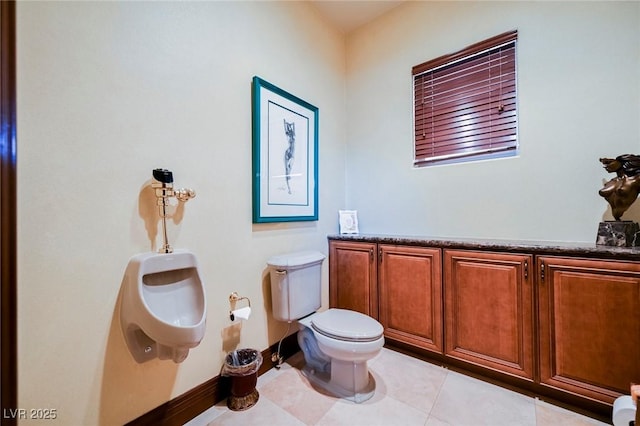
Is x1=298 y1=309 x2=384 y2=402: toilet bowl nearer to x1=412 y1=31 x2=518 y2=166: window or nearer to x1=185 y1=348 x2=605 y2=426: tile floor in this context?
x1=185 y1=348 x2=605 y2=426: tile floor

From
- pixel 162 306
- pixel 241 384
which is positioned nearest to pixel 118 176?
pixel 162 306

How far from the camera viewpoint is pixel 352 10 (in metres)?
2.29

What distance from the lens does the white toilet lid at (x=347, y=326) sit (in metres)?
1.44

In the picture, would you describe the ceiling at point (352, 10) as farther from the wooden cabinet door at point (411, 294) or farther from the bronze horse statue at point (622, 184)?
the wooden cabinet door at point (411, 294)

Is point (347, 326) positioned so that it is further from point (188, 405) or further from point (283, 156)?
point (283, 156)

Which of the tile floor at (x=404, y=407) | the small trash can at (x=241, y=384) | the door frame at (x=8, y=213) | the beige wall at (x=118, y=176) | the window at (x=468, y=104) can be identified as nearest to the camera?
the door frame at (x=8, y=213)

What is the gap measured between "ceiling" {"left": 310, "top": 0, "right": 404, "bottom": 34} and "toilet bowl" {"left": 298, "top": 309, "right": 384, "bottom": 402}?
2521 mm

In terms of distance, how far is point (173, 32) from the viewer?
1312 mm

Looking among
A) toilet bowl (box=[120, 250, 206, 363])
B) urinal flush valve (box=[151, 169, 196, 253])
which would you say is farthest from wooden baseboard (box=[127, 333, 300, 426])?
urinal flush valve (box=[151, 169, 196, 253])

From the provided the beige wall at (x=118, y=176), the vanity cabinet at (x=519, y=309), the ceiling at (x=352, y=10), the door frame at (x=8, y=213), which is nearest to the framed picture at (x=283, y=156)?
the beige wall at (x=118, y=176)

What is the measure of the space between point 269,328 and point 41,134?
1.54 metres

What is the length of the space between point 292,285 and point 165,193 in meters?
0.94

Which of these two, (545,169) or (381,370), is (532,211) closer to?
(545,169)

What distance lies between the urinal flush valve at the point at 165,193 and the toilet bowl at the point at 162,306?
0.33 feet
